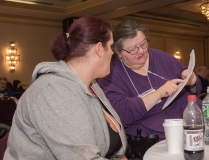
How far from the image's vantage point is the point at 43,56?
10.1 metres

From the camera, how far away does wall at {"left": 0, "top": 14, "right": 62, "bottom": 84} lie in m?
9.34

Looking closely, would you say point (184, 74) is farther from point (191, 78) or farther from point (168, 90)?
point (168, 90)

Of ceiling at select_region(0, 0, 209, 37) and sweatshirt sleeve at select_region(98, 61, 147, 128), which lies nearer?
sweatshirt sleeve at select_region(98, 61, 147, 128)

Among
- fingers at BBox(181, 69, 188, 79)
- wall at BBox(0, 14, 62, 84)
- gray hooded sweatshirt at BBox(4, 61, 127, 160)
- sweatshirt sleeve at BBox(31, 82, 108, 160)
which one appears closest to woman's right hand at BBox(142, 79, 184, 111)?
fingers at BBox(181, 69, 188, 79)

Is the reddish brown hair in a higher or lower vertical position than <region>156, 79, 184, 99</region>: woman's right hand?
higher

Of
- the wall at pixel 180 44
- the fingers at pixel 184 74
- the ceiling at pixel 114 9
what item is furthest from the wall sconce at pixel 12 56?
the fingers at pixel 184 74

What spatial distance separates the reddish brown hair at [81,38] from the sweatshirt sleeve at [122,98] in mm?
629

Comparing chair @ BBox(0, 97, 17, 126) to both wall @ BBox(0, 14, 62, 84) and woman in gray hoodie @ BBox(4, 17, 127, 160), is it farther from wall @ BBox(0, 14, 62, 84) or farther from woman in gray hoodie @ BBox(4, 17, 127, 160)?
wall @ BBox(0, 14, 62, 84)

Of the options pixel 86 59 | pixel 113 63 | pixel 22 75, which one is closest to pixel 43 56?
pixel 22 75

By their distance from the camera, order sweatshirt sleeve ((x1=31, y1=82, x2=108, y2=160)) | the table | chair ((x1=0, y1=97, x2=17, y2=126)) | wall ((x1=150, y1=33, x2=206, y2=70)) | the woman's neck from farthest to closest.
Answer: wall ((x1=150, y1=33, x2=206, y2=70)) → chair ((x1=0, y1=97, x2=17, y2=126)) → the woman's neck → the table → sweatshirt sleeve ((x1=31, y1=82, x2=108, y2=160))

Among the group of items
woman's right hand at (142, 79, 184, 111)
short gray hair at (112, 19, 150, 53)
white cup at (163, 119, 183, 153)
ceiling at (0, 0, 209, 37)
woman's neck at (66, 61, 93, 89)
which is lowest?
white cup at (163, 119, 183, 153)

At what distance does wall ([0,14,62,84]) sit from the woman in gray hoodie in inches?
313

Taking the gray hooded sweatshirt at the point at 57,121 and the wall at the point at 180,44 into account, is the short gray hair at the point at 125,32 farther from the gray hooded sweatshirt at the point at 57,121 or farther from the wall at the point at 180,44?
the wall at the point at 180,44

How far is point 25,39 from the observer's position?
9758 millimetres
